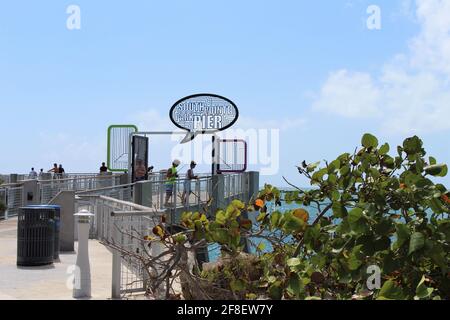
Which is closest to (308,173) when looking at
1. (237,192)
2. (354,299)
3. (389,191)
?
(389,191)

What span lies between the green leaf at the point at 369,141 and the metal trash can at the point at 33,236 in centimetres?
800

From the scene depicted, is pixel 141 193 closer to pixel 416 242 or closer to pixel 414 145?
pixel 414 145

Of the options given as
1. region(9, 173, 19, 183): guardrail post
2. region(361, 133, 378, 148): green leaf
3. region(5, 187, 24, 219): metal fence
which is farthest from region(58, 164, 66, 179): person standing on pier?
region(361, 133, 378, 148): green leaf

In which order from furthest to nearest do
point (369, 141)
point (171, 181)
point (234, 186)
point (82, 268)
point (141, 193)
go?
1. point (234, 186)
2. point (141, 193)
3. point (171, 181)
4. point (82, 268)
5. point (369, 141)

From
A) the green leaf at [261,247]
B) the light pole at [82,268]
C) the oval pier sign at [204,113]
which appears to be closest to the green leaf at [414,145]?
the green leaf at [261,247]

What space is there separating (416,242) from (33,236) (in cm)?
899

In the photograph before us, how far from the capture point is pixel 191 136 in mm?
24688

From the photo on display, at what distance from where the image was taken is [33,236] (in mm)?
10875

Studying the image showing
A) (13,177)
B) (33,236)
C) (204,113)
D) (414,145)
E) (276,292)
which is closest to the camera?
(276,292)

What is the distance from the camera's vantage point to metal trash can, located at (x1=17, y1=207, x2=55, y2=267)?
10836 mm

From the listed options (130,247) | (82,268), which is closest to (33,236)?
(130,247)

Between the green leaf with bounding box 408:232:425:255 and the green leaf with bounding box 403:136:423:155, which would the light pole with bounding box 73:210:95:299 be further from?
the green leaf with bounding box 408:232:425:255

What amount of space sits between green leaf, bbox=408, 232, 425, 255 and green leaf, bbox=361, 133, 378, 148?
4.15 feet
